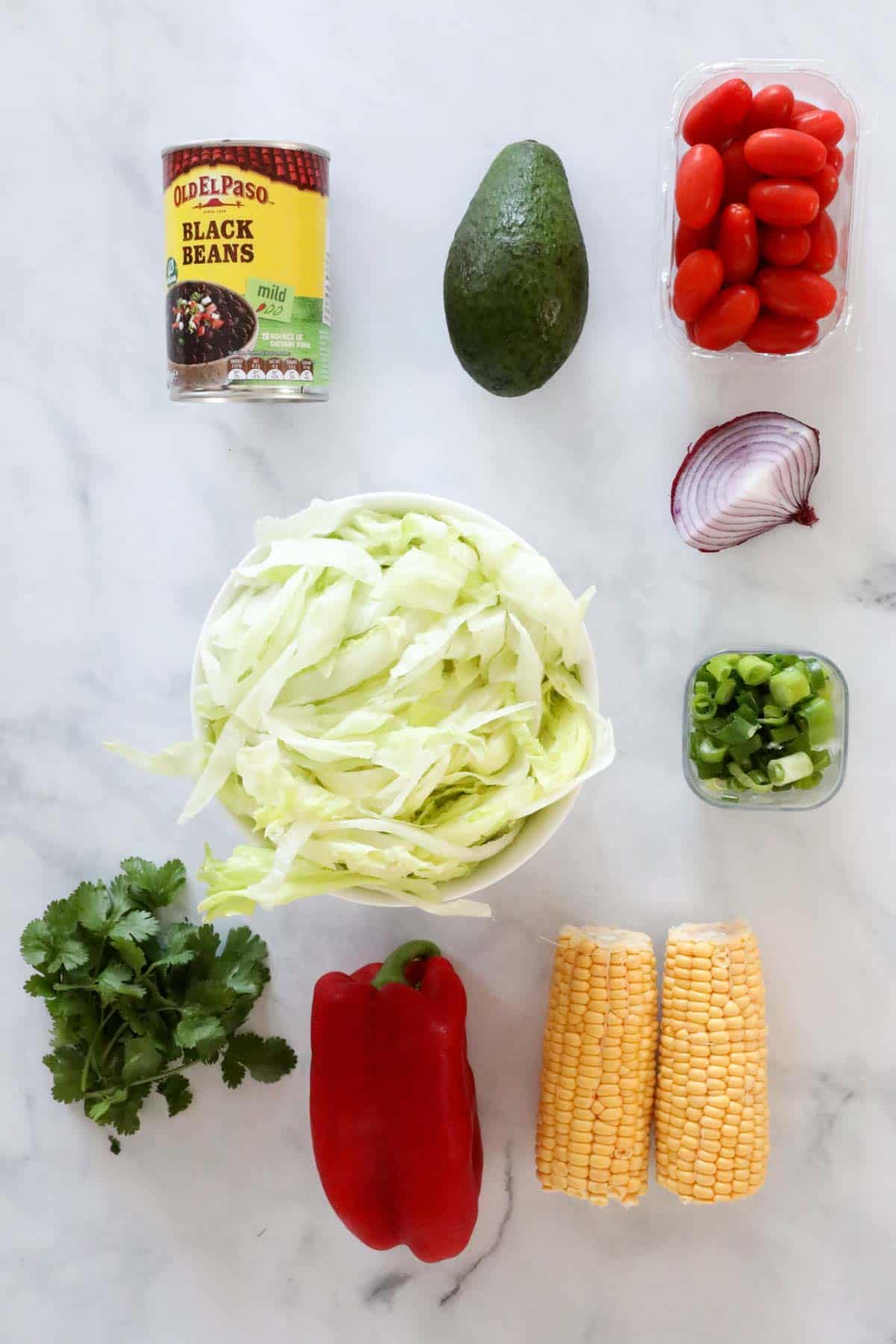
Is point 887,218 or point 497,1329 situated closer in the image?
point 887,218

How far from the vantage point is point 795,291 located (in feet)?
4.21

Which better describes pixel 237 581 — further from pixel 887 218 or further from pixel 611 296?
pixel 887 218

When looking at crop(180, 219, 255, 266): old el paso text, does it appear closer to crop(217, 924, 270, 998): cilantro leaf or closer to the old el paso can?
the old el paso can

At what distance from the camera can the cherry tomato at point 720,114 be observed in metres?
1.26

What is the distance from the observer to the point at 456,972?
4.80 feet

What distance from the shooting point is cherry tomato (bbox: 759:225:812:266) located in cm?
127

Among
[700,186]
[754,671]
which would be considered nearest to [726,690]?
[754,671]

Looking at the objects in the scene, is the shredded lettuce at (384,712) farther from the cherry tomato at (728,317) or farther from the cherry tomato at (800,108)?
the cherry tomato at (800,108)

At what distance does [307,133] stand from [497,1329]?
159 cm

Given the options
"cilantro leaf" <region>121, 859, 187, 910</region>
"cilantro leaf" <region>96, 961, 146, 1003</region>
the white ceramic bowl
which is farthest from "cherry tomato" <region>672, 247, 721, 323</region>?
"cilantro leaf" <region>96, 961, 146, 1003</region>

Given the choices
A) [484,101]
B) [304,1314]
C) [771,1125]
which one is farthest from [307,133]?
[304,1314]

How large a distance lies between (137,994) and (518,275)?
972 mm

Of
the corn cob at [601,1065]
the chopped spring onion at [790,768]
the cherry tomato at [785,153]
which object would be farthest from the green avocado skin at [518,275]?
the corn cob at [601,1065]

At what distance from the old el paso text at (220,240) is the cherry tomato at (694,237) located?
0.50 metres
